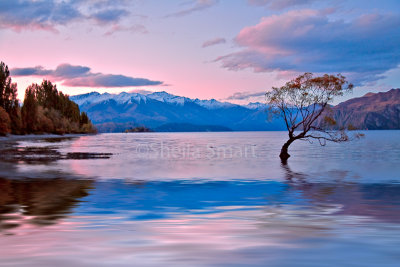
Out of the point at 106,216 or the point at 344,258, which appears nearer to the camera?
the point at 344,258

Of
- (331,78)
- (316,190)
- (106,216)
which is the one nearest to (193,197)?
(106,216)

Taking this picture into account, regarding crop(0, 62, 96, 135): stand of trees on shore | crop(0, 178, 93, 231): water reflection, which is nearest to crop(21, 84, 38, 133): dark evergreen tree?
crop(0, 62, 96, 135): stand of trees on shore

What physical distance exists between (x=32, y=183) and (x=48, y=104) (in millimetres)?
170930

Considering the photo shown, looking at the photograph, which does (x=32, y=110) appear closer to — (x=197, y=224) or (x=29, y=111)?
(x=29, y=111)

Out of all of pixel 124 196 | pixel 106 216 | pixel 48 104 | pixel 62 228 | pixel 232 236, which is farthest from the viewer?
pixel 48 104

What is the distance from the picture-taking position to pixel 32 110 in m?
146

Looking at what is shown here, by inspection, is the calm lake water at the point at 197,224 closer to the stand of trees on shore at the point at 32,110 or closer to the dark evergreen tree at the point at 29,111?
the stand of trees on shore at the point at 32,110

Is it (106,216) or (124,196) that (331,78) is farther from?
(106,216)

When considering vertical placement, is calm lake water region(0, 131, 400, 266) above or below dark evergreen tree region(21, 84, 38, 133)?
below

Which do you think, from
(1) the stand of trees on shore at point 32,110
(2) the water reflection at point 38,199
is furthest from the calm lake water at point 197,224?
(1) the stand of trees on shore at point 32,110

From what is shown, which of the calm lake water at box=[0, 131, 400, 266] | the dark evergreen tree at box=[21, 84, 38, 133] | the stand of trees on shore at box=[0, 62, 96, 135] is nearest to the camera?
the calm lake water at box=[0, 131, 400, 266]

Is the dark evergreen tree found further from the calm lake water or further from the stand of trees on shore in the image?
the calm lake water

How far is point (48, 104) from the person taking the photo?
186 metres

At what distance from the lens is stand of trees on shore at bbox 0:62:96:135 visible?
123806mm
